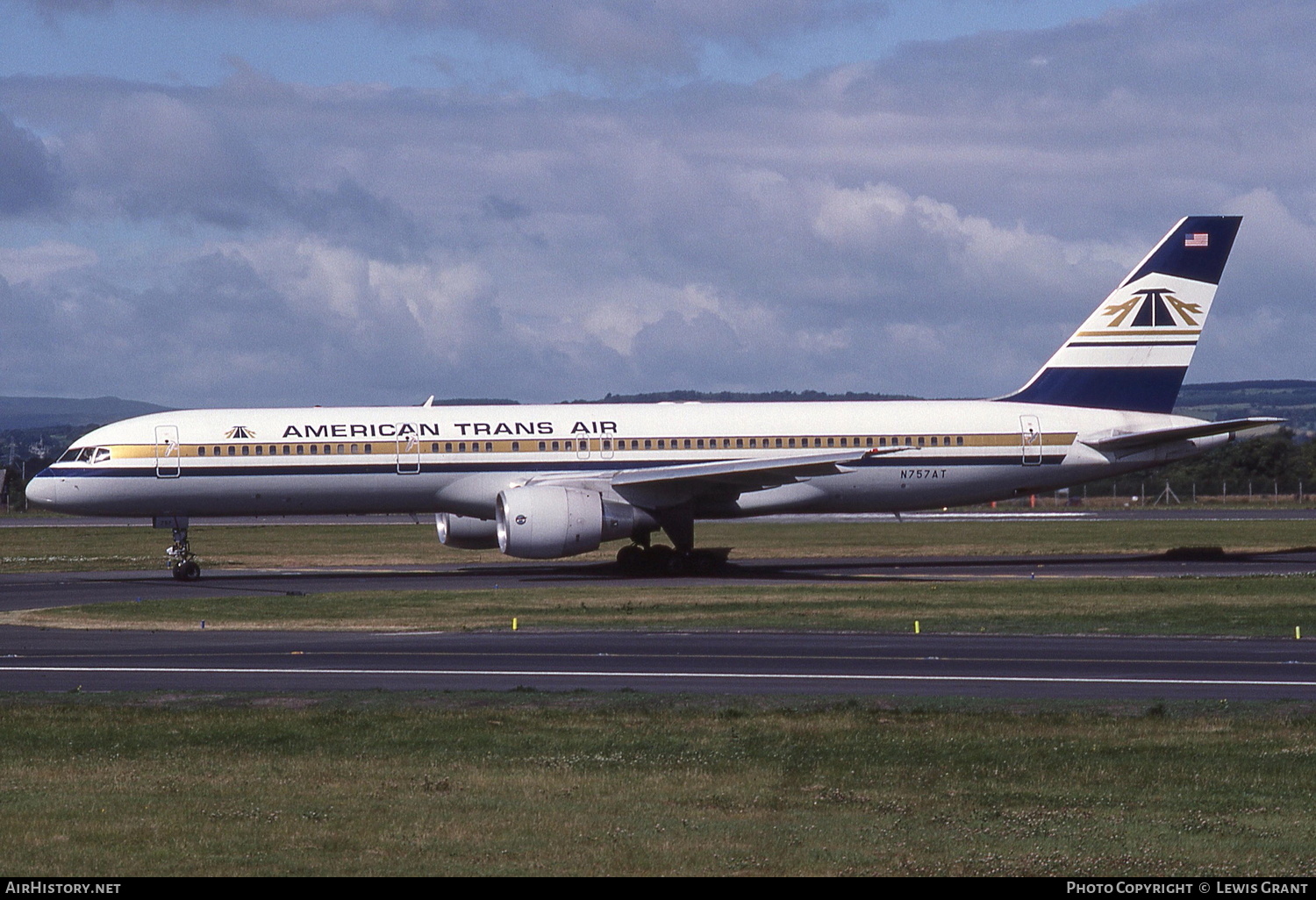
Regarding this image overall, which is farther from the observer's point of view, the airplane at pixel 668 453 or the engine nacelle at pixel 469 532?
the engine nacelle at pixel 469 532

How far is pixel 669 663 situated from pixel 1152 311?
26.3m

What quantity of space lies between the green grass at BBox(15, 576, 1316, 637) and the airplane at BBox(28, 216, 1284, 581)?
481 cm

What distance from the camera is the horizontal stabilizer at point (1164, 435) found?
3969 cm

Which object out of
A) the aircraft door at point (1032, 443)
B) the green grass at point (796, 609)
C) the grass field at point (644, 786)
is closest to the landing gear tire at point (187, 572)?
the green grass at point (796, 609)

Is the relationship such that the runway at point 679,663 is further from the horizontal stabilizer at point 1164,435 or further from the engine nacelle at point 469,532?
the horizontal stabilizer at point 1164,435

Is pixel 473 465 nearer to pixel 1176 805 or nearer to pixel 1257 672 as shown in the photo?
pixel 1257 672

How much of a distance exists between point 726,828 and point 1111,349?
34.1 meters

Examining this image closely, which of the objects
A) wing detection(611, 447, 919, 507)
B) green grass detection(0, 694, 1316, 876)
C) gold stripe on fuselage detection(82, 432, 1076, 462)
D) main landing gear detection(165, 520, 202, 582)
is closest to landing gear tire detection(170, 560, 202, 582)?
main landing gear detection(165, 520, 202, 582)

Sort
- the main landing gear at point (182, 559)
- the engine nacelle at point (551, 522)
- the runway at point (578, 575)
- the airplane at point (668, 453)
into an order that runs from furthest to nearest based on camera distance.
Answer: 1. the airplane at point (668, 453)
2. the main landing gear at point (182, 559)
3. the engine nacelle at point (551, 522)
4. the runway at point (578, 575)

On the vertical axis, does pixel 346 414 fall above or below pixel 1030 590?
above

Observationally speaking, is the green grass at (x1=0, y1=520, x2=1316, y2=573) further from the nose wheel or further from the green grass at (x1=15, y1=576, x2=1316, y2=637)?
the green grass at (x1=15, y1=576, x2=1316, y2=637)

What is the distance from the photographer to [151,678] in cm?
2033

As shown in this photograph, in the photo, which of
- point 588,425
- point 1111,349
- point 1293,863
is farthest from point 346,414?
point 1293,863

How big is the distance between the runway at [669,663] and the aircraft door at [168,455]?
11.9m
